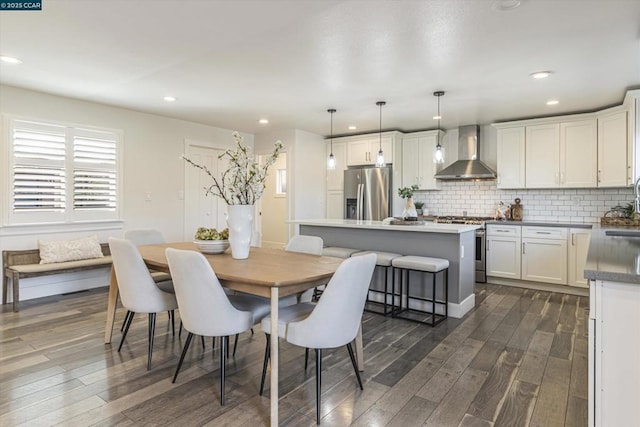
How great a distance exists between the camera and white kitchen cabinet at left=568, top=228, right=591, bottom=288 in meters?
4.58

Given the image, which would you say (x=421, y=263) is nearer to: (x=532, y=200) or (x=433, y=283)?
(x=433, y=283)

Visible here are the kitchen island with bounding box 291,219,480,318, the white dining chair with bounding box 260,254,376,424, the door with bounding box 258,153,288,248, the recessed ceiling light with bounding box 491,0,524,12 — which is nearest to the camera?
the white dining chair with bounding box 260,254,376,424

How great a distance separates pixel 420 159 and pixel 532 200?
177cm

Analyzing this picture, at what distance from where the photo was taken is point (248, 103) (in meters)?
4.62

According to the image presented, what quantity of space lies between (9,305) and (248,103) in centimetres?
351

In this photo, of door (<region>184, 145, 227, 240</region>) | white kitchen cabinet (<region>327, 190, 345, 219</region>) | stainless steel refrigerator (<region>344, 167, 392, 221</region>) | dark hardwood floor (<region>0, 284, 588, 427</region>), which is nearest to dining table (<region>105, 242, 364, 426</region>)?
Result: dark hardwood floor (<region>0, 284, 588, 427</region>)

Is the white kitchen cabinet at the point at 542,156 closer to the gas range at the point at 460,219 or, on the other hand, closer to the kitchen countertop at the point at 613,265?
the gas range at the point at 460,219

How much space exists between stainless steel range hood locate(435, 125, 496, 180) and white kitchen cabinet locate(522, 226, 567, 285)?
1.13 m

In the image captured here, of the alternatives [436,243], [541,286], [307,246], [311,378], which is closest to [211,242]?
[307,246]

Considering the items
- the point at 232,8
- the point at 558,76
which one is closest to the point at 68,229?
the point at 232,8

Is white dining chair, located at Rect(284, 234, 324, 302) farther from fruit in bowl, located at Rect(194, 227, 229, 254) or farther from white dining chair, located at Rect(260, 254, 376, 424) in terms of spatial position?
white dining chair, located at Rect(260, 254, 376, 424)

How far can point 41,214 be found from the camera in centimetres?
430

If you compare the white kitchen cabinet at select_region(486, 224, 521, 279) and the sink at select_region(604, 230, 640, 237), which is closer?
the sink at select_region(604, 230, 640, 237)

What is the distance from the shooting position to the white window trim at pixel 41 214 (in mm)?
4020
